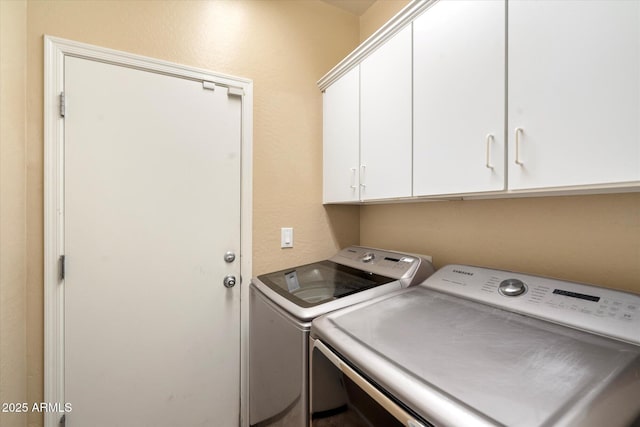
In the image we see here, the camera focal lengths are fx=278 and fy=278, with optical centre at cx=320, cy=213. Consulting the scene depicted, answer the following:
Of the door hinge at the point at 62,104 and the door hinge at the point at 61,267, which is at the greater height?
the door hinge at the point at 62,104

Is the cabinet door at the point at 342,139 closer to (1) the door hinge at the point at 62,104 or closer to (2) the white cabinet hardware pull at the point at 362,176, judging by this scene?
(2) the white cabinet hardware pull at the point at 362,176

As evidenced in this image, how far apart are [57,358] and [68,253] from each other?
0.46m

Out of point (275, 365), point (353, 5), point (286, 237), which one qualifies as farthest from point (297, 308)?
point (353, 5)

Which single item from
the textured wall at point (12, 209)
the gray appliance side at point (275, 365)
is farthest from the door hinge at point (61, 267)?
the gray appliance side at point (275, 365)

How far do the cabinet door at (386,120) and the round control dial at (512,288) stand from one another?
0.50 metres

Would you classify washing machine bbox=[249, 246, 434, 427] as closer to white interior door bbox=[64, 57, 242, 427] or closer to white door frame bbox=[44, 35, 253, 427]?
white interior door bbox=[64, 57, 242, 427]

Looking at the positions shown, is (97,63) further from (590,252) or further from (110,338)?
(590,252)

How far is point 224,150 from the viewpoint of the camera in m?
1.57

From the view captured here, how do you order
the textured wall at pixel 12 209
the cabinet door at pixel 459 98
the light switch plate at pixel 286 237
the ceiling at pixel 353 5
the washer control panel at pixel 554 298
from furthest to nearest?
the ceiling at pixel 353 5 < the light switch plate at pixel 286 237 < the textured wall at pixel 12 209 < the cabinet door at pixel 459 98 < the washer control panel at pixel 554 298

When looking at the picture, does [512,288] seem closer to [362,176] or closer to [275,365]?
[362,176]

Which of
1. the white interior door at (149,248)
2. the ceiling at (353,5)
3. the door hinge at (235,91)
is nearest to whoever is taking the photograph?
the white interior door at (149,248)

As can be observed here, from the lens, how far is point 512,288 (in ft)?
3.28

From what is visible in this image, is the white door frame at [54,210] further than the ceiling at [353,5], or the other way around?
the ceiling at [353,5]

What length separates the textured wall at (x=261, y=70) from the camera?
1.21 meters
